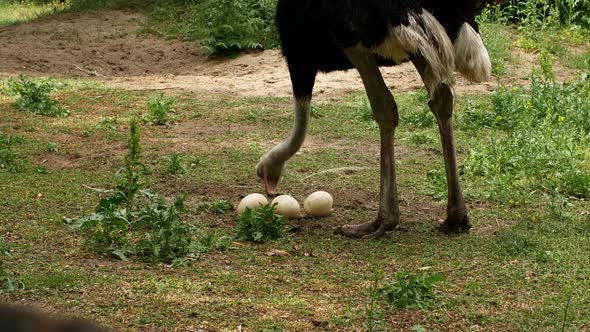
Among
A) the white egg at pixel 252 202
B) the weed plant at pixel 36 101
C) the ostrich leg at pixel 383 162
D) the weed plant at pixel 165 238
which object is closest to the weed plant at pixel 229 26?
the weed plant at pixel 36 101

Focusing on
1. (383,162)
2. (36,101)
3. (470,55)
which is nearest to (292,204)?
(383,162)

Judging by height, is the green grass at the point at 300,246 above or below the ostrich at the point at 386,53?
below

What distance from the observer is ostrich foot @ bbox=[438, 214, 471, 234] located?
16.0 ft

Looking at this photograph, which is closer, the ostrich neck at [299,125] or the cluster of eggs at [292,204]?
the cluster of eggs at [292,204]

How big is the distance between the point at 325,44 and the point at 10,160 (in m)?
2.56

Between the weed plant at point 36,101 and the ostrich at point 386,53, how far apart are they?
11.9 feet

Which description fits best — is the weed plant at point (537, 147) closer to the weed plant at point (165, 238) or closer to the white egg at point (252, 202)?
the white egg at point (252, 202)

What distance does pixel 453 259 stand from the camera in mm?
4406

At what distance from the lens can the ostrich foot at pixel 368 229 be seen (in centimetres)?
479

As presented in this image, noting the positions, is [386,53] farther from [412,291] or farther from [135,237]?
[135,237]

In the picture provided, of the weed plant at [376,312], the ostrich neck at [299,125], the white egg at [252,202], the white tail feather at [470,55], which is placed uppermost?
the white tail feather at [470,55]

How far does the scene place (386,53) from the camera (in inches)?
177

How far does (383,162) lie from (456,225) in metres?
0.52

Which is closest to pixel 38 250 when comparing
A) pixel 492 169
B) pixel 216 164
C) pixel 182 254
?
pixel 182 254
